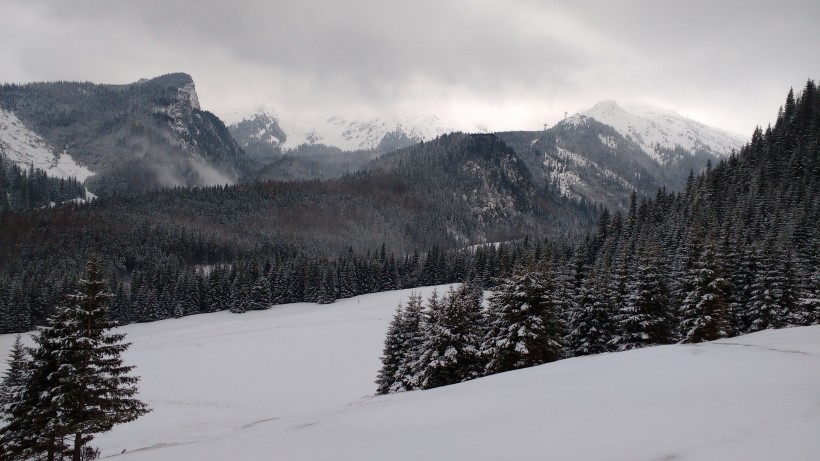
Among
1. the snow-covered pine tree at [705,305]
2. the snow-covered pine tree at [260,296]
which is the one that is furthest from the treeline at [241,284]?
the snow-covered pine tree at [705,305]

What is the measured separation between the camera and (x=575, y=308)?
33.6 metres

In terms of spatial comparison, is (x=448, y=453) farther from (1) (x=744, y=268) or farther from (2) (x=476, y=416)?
(1) (x=744, y=268)

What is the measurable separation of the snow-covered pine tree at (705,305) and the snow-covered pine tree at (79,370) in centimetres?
3427

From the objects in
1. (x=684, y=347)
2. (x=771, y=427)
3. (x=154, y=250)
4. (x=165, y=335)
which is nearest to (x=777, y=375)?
Result: (x=771, y=427)

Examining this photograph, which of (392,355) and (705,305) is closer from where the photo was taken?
(705,305)

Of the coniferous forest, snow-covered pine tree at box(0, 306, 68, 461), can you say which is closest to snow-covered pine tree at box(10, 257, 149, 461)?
snow-covered pine tree at box(0, 306, 68, 461)

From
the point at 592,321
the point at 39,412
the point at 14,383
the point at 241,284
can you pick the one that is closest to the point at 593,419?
the point at 39,412

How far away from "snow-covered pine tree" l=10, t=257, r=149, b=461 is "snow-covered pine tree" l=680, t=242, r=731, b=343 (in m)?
34.3

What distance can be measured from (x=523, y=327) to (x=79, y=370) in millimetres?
22228

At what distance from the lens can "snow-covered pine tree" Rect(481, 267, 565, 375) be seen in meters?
26.4

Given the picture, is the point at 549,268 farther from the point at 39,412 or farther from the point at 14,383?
the point at 14,383

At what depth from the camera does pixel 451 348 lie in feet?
87.5

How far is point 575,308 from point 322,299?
68.7 m

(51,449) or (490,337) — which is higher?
(490,337)
